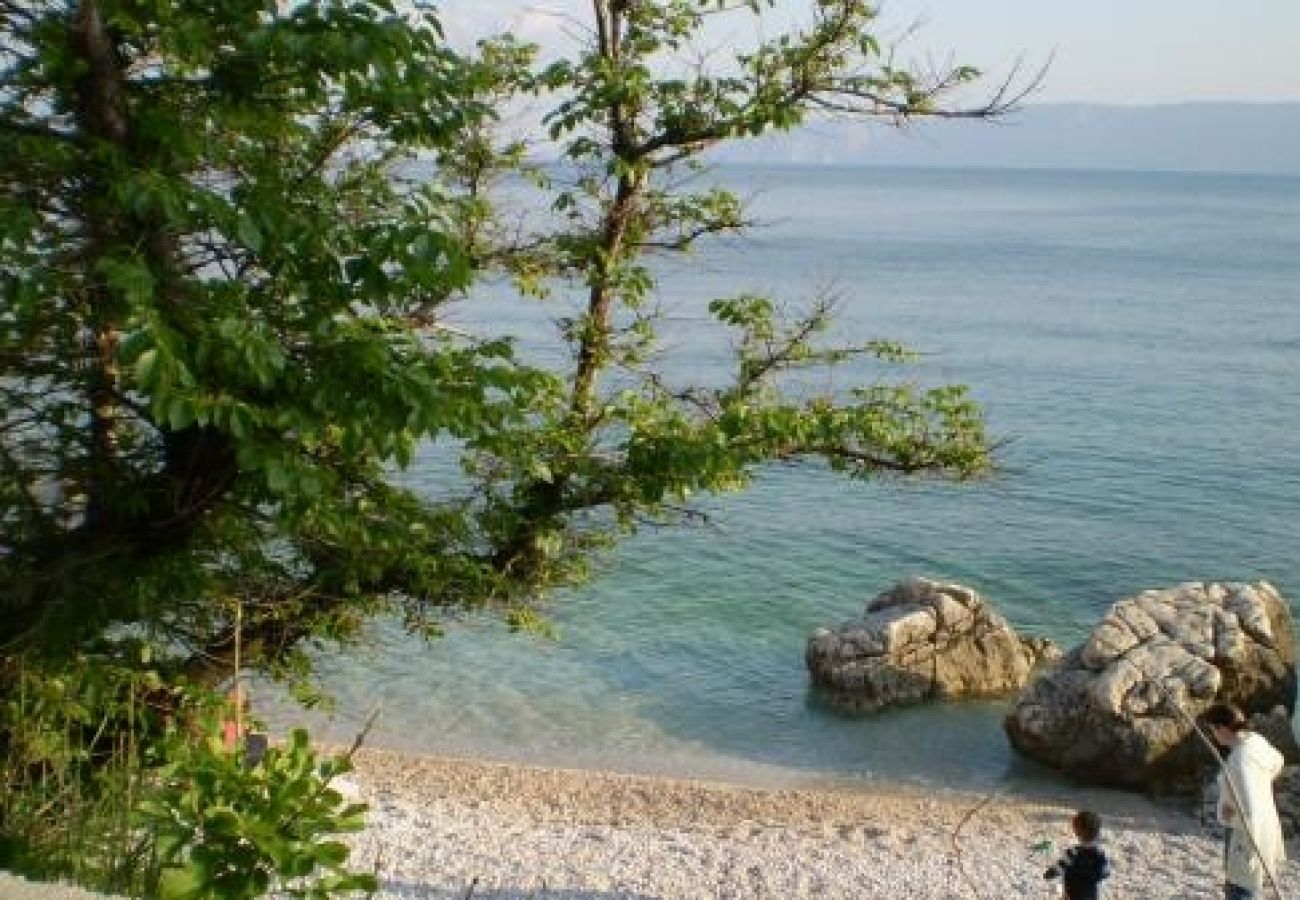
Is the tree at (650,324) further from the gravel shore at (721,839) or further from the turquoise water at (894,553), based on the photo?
the gravel shore at (721,839)

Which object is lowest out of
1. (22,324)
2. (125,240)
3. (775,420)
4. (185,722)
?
(185,722)

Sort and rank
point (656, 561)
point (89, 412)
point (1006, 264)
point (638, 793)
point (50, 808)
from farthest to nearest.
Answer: point (1006, 264) → point (656, 561) → point (638, 793) → point (89, 412) → point (50, 808)

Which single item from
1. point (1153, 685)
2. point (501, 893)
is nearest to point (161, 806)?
point (501, 893)

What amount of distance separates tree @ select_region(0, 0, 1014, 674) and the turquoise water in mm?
1259

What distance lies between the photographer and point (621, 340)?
11.9 metres

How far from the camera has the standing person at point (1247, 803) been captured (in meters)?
10.0

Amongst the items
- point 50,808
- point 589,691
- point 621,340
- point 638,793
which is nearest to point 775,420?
point 621,340

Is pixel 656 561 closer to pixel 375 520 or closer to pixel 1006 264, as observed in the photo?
pixel 375 520

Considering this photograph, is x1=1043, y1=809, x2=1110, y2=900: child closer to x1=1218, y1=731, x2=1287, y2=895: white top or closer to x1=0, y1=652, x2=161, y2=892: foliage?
x1=1218, y1=731, x2=1287, y2=895: white top

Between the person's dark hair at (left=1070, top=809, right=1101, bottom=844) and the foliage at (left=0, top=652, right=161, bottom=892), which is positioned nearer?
the foliage at (left=0, top=652, right=161, bottom=892)

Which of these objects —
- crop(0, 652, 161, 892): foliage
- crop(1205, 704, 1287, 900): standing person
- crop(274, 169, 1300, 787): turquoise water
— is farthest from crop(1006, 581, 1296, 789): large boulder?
crop(0, 652, 161, 892): foliage

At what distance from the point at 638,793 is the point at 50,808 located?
12.7 metres

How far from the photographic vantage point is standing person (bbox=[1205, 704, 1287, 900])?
32.9 ft

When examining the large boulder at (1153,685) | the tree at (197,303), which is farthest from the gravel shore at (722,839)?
the tree at (197,303)
